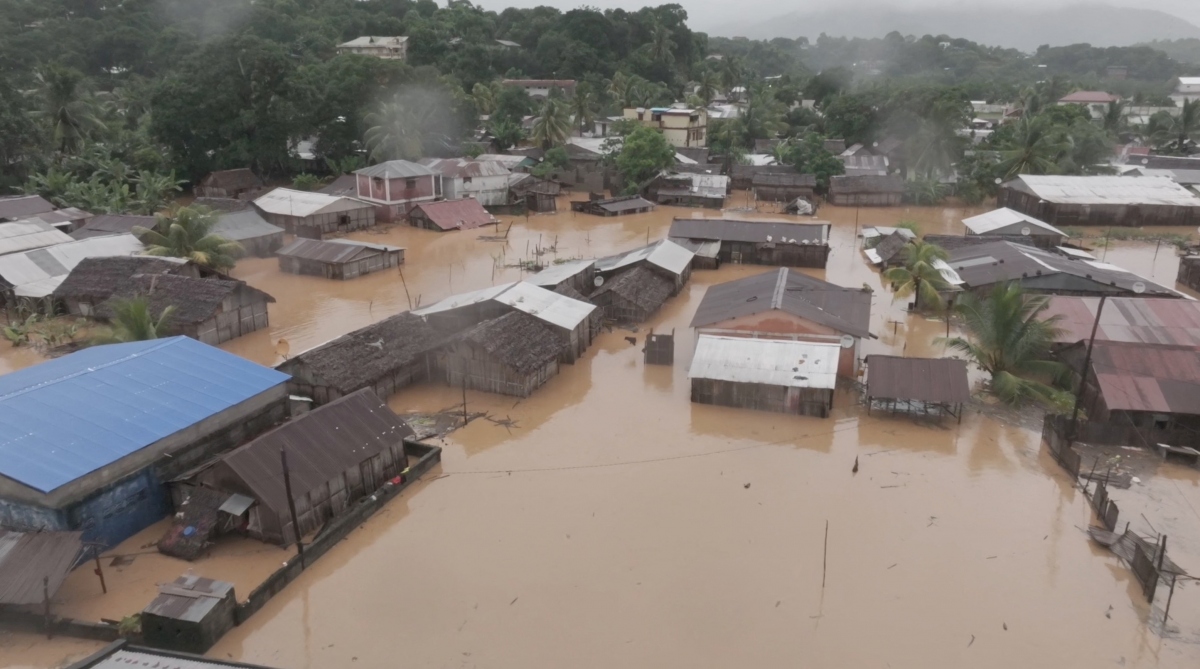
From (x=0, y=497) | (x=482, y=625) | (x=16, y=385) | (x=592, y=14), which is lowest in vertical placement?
(x=482, y=625)

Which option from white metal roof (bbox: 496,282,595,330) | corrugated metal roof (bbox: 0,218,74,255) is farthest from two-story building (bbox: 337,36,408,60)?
white metal roof (bbox: 496,282,595,330)

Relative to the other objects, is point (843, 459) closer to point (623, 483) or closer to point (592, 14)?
point (623, 483)

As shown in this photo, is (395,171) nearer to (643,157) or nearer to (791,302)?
(643,157)

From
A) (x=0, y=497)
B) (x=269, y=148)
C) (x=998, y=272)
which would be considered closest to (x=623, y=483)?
(x=0, y=497)

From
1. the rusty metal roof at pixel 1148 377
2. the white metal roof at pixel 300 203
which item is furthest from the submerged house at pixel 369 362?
the white metal roof at pixel 300 203

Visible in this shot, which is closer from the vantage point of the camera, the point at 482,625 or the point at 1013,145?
the point at 482,625

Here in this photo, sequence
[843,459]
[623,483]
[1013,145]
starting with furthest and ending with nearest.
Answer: [1013,145] < [843,459] < [623,483]
